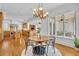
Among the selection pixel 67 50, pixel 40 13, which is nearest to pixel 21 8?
pixel 40 13

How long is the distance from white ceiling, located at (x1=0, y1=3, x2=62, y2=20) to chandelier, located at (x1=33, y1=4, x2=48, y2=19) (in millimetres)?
63

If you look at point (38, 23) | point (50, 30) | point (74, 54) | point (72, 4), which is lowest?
point (74, 54)

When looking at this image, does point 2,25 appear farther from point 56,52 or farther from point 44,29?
point 56,52

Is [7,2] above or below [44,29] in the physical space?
above

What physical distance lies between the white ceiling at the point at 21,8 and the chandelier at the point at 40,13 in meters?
0.06

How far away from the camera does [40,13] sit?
69.9 inches

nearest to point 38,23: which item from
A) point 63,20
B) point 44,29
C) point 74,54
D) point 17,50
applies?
point 44,29

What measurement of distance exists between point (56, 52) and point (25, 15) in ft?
2.56

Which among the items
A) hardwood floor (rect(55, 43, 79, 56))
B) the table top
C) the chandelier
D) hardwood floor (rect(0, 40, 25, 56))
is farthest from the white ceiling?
hardwood floor (rect(55, 43, 79, 56))

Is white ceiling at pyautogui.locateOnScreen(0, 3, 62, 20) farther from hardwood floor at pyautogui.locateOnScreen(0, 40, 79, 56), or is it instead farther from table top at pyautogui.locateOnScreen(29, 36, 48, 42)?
hardwood floor at pyautogui.locateOnScreen(0, 40, 79, 56)

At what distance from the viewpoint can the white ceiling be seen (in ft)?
5.90

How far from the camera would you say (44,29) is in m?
1.83

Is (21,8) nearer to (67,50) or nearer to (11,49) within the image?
(11,49)

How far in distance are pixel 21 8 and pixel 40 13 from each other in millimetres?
321
